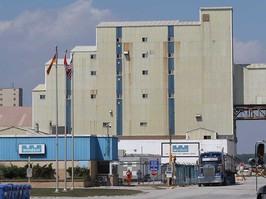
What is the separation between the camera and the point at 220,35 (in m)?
121

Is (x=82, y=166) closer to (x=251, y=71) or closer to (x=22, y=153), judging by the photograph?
(x=22, y=153)

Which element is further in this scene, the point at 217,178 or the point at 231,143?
the point at 231,143

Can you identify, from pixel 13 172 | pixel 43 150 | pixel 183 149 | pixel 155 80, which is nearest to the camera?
pixel 13 172

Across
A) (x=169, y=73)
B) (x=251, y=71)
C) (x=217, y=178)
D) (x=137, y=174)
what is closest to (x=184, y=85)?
(x=169, y=73)

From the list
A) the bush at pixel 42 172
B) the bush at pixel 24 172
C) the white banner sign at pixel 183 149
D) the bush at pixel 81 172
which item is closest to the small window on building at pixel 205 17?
the white banner sign at pixel 183 149

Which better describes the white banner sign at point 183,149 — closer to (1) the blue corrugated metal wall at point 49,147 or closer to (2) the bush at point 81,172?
(1) the blue corrugated metal wall at point 49,147

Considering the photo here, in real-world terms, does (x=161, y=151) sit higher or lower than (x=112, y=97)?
lower

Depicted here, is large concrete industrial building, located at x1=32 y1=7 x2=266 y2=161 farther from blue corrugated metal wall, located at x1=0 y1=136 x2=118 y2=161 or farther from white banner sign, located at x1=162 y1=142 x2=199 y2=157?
blue corrugated metal wall, located at x1=0 y1=136 x2=118 y2=161

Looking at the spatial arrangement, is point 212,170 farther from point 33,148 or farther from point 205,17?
point 205,17

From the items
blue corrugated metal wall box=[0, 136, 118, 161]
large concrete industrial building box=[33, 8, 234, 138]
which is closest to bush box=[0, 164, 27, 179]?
blue corrugated metal wall box=[0, 136, 118, 161]

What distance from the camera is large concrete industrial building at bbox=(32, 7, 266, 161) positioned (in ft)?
398

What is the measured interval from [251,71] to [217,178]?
48.1 metres

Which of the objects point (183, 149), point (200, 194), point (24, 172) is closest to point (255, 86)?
point (183, 149)

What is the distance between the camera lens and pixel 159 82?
124 m
